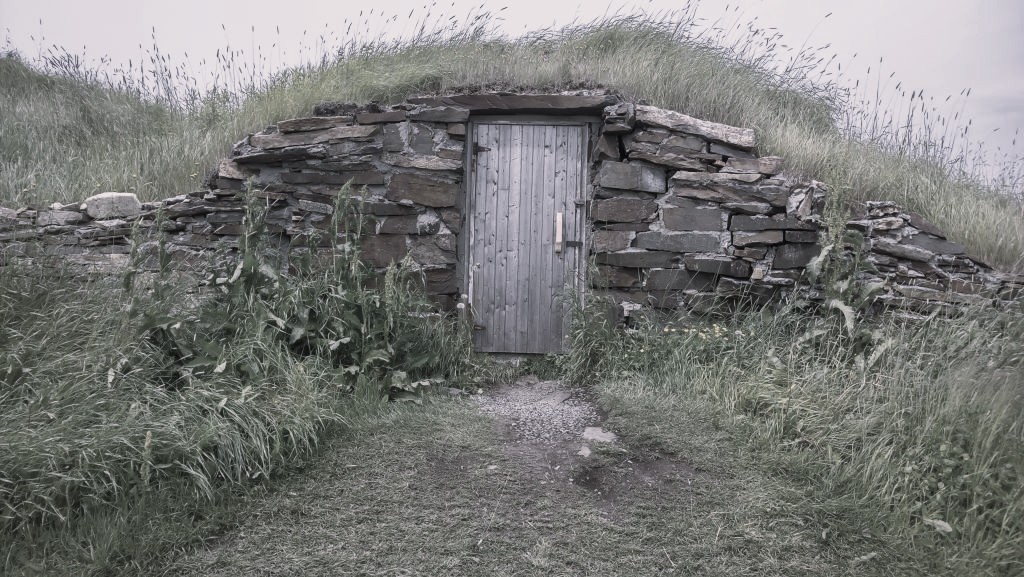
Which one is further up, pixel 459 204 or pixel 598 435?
pixel 459 204

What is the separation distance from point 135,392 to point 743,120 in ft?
19.5

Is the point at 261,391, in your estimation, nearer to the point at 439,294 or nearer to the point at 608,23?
the point at 439,294

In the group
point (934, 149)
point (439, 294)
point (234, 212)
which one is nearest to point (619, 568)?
point (439, 294)

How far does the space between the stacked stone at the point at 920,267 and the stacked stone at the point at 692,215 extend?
1.72 ft

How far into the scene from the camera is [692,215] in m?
5.51

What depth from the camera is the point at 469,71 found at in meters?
6.38

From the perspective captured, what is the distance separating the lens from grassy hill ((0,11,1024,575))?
288 cm

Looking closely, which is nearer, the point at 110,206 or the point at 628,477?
the point at 628,477

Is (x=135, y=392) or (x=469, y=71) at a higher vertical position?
(x=469, y=71)

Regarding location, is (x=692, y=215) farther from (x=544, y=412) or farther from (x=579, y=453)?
(x=579, y=453)

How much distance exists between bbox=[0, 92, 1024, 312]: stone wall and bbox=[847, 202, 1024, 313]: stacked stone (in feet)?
0.54

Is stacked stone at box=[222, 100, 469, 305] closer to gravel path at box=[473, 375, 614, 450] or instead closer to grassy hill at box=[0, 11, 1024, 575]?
grassy hill at box=[0, 11, 1024, 575]

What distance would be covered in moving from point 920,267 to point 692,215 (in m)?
2.01

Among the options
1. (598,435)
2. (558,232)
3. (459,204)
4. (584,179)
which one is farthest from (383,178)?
(598,435)
